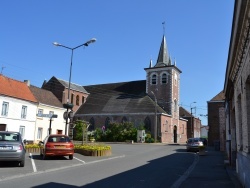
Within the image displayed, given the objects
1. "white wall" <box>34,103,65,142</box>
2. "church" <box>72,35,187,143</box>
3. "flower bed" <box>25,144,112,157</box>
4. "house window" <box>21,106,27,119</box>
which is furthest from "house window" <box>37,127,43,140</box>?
"church" <box>72,35,187,143</box>

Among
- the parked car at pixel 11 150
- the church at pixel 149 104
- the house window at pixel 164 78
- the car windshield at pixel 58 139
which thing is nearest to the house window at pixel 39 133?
the church at pixel 149 104

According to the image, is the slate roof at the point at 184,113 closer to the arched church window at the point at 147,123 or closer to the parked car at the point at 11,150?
the arched church window at the point at 147,123

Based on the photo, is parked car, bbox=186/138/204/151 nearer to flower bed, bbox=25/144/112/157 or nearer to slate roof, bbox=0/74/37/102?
flower bed, bbox=25/144/112/157

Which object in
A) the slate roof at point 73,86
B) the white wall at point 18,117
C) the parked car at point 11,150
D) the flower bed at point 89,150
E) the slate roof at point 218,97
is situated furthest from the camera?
the slate roof at point 73,86

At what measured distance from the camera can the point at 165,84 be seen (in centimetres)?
6059

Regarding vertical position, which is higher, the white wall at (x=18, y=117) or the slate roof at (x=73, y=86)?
the slate roof at (x=73, y=86)

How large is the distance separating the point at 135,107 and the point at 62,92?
52.1 feet

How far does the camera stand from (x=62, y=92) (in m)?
61.8

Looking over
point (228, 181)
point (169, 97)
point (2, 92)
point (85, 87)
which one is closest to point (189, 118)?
point (169, 97)

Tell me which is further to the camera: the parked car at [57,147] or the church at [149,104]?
the church at [149,104]

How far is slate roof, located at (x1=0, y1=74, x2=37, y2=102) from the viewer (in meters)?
33.9

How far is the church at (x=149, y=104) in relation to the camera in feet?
180

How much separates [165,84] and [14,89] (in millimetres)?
32815

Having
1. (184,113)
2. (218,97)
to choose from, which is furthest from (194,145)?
(184,113)
